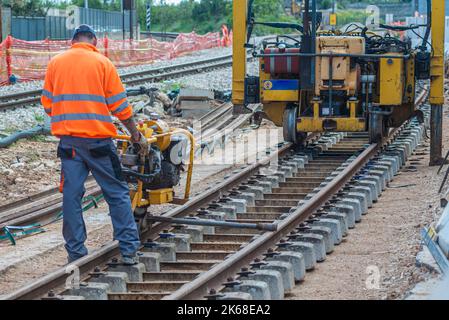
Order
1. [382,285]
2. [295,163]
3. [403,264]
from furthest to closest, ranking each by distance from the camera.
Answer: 1. [295,163]
2. [403,264]
3. [382,285]

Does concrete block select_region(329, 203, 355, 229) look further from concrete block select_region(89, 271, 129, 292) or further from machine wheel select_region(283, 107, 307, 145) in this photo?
machine wheel select_region(283, 107, 307, 145)

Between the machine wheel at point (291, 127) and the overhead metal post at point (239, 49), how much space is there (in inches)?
30.4

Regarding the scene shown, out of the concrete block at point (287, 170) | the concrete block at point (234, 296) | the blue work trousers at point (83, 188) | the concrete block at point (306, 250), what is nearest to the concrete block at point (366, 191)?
the concrete block at point (287, 170)

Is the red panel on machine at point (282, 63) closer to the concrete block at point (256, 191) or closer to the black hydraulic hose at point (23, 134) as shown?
the concrete block at point (256, 191)

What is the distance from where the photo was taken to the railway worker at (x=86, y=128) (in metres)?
8.19

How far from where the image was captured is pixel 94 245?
10148 mm

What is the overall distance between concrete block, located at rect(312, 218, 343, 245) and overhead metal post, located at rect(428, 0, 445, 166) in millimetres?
5149

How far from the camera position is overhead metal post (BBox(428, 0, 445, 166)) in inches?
569

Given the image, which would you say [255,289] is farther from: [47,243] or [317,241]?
[47,243]

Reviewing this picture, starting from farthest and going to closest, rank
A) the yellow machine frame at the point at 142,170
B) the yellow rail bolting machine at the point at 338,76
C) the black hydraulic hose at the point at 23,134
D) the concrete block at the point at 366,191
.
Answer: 1. the black hydraulic hose at the point at 23,134
2. the yellow rail bolting machine at the point at 338,76
3. the concrete block at the point at 366,191
4. the yellow machine frame at the point at 142,170
